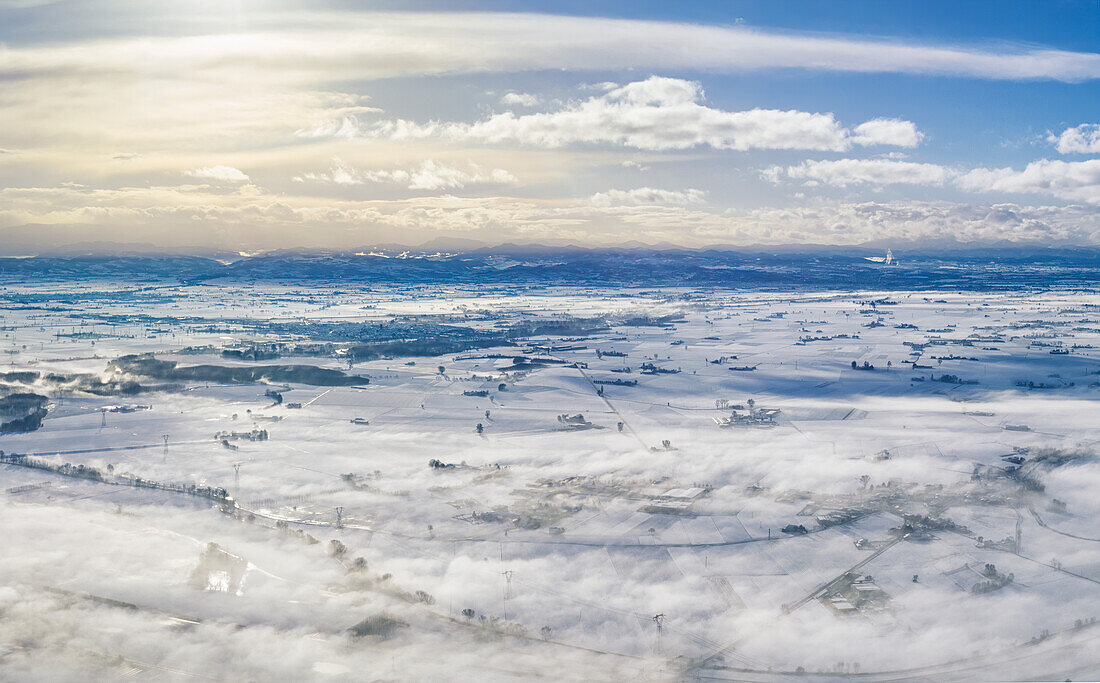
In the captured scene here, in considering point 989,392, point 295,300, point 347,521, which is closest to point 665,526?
point 347,521

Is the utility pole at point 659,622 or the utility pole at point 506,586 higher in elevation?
the utility pole at point 506,586

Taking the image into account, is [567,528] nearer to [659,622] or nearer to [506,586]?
[506,586]

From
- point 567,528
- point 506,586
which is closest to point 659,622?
point 506,586

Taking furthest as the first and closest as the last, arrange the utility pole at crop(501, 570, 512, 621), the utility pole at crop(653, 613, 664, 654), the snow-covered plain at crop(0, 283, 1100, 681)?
the utility pole at crop(501, 570, 512, 621) < the utility pole at crop(653, 613, 664, 654) < the snow-covered plain at crop(0, 283, 1100, 681)

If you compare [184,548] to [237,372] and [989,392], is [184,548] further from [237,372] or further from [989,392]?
[989,392]

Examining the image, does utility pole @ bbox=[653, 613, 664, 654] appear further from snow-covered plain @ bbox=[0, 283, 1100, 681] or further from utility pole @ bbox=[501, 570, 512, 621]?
utility pole @ bbox=[501, 570, 512, 621]

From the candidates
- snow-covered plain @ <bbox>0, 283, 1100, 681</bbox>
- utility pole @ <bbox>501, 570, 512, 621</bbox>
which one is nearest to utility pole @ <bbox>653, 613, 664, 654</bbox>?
snow-covered plain @ <bbox>0, 283, 1100, 681</bbox>

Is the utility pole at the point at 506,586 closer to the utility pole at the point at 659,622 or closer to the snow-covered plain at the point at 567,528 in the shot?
the snow-covered plain at the point at 567,528

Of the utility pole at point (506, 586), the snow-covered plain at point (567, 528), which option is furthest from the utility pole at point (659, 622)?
the utility pole at point (506, 586)
